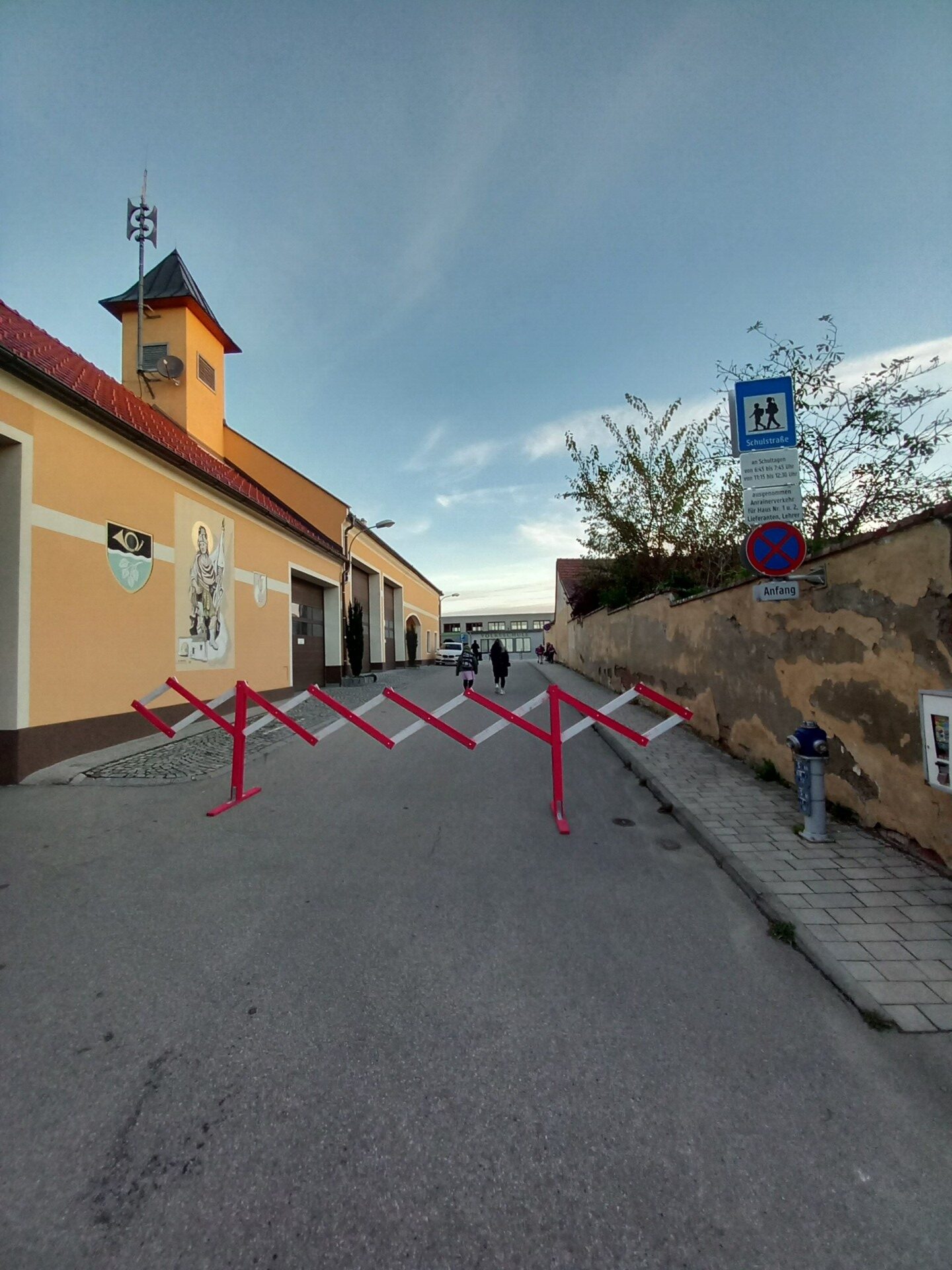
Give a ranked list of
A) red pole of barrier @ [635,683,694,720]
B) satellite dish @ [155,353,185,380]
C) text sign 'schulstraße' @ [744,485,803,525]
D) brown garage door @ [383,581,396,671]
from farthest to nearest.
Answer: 1. brown garage door @ [383,581,396,671]
2. satellite dish @ [155,353,185,380]
3. text sign 'schulstraße' @ [744,485,803,525]
4. red pole of barrier @ [635,683,694,720]

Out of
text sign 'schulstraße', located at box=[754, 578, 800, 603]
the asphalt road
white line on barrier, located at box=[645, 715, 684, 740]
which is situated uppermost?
text sign 'schulstraße', located at box=[754, 578, 800, 603]

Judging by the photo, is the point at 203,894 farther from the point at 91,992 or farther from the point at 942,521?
the point at 942,521

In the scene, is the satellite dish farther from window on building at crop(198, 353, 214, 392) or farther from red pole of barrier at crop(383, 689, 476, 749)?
red pole of barrier at crop(383, 689, 476, 749)

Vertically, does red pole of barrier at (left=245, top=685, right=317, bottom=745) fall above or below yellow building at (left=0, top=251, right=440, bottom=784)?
below

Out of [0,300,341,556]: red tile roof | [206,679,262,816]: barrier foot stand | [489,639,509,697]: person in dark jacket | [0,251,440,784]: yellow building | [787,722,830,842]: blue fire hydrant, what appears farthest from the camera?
[489,639,509,697]: person in dark jacket

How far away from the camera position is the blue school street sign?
5.28 meters

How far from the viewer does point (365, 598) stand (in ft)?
88.7

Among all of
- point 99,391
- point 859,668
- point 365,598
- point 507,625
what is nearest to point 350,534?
point 365,598

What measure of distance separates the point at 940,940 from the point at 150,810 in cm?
615

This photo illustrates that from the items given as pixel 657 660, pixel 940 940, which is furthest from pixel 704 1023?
pixel 657 660

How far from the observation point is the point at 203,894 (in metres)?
3.82

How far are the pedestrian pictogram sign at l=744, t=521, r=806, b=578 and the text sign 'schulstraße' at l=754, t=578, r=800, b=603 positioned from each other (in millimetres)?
177

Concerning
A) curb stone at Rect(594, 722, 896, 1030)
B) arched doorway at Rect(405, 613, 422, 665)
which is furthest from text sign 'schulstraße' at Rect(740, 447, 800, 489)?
arched doorway at Rect(405, 613, 422, 665)

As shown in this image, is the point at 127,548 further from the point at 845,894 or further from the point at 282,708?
the point at 845,894
